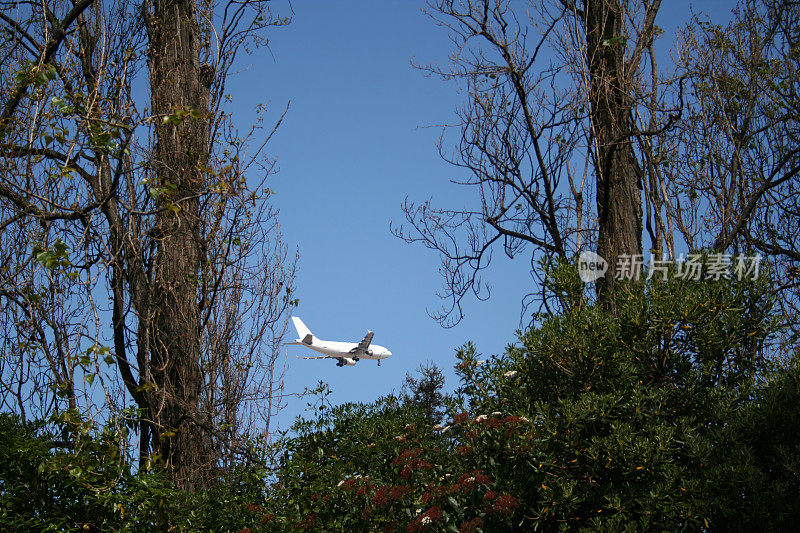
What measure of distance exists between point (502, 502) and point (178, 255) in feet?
16.6

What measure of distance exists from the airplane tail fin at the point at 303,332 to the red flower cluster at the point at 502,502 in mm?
28335

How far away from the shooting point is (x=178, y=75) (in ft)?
29.6

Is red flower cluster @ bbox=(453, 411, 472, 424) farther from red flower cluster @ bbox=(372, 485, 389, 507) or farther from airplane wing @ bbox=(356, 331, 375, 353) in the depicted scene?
airplane wing @ bbox=(356, 331, 375, 353)

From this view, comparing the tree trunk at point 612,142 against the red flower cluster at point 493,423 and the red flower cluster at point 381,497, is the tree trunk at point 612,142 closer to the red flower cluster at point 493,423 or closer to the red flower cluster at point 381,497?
the red flower cluster at point 493,423

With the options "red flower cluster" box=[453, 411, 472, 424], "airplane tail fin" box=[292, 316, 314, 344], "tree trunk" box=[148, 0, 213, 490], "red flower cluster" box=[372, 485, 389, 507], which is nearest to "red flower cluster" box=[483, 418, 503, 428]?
"red flower cluster" box=[453, 411, 472, 424]

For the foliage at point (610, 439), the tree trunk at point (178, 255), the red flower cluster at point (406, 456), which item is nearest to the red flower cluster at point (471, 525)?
the foliage at point (610, 439)

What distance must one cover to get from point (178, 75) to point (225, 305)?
3001 mm

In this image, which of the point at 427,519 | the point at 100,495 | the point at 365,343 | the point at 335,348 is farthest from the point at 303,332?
the point at 427,519

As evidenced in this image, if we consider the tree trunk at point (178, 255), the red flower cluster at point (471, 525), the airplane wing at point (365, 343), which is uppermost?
the airplane wing at point (365, 343)

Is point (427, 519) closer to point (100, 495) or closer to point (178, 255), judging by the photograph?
point (100, 495)

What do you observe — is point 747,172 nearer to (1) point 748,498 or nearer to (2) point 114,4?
(1) point 748,498

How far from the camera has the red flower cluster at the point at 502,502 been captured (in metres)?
4.99

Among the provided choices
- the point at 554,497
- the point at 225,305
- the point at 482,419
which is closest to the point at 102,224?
the point at 225,305

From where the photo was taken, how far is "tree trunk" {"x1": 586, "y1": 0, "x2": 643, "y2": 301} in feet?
28.0
